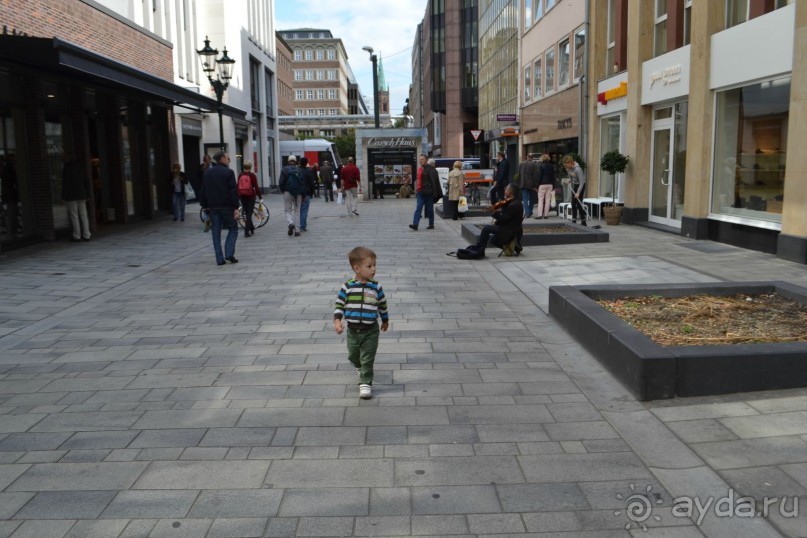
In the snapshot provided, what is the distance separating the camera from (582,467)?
12.9 ft

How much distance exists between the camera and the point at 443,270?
1120 cm

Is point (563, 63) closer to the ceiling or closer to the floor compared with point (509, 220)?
closer to the ceiling

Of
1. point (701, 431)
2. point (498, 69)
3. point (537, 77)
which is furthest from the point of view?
point (498, 69)

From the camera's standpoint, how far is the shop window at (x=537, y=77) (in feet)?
94.9

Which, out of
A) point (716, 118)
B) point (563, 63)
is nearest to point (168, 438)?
point (716, 118)

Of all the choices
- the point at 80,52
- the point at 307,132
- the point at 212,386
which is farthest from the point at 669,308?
the point at 307,132

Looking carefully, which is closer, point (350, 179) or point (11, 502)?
point (11, 502)

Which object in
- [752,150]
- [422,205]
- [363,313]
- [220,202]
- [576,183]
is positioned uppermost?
[752,150]

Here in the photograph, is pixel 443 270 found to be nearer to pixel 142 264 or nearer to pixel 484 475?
pixel 142 264

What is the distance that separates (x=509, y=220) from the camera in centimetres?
1205

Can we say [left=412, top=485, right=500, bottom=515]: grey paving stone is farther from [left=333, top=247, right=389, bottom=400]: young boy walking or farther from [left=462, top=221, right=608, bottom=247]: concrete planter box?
[left=462, top=221, right=608, bottom=247]: concrete planter box

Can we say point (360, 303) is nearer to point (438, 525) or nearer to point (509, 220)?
point (438, 525)

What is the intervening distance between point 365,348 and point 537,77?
2623 centimetres

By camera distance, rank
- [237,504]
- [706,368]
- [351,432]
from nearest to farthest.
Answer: [237,504] → [351,432] → [706,368]
